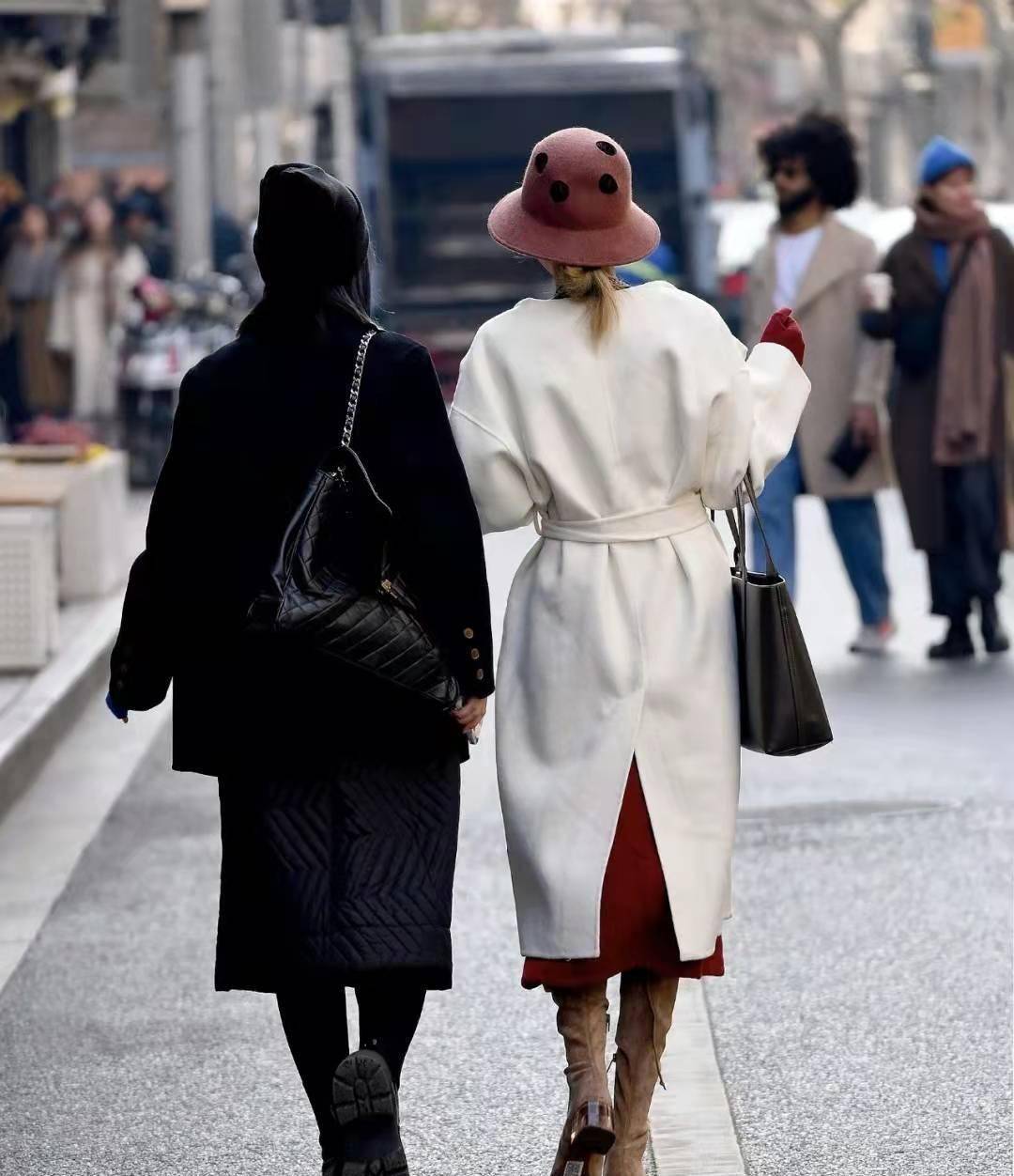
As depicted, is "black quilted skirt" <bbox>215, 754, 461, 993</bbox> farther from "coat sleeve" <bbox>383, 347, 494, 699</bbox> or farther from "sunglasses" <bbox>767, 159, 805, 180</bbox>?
"sunglasses" <bbox>767, 159, 805, 180</bbox>

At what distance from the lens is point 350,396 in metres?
4.47

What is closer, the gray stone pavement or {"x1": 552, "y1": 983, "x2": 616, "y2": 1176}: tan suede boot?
{"x1": 552, "y1": 983, "x2": 616, "y2": 1176}: tan suede boot

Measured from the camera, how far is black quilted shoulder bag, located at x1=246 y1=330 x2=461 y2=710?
441 cm

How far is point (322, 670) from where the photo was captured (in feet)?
14.8

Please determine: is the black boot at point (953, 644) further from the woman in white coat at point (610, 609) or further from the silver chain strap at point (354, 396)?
the silver chain strap at point (354, 396)

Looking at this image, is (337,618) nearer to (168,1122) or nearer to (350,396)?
(350,396)

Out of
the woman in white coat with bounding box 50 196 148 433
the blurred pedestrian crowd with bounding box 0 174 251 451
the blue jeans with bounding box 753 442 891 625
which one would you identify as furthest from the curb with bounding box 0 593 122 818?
the woman in white coat with bounding box 50 196 148 433

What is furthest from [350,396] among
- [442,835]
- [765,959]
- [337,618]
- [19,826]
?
[19,826]

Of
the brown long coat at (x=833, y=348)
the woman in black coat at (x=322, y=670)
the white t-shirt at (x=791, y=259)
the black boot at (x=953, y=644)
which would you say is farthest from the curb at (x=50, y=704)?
the woman in black coat at (x=322, y=670)

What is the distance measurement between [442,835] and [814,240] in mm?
6478

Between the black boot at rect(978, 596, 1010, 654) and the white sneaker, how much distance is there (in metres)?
0.36

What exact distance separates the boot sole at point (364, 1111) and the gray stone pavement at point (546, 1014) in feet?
1.91

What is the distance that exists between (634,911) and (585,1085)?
0.29 m

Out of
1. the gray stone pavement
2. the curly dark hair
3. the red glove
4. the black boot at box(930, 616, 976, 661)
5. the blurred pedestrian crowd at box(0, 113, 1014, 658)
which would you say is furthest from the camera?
the black boot at box(930, 616, 976, 661)
